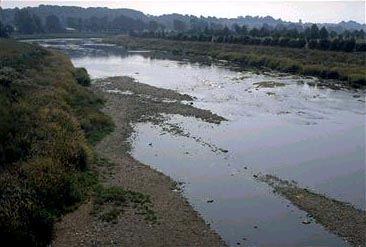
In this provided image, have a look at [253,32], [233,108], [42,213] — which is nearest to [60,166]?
[42,213]

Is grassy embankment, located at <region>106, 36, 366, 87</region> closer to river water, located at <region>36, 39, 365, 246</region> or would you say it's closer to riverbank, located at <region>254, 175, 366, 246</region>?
river water, located at <region>36, 39, 365, 246</region>

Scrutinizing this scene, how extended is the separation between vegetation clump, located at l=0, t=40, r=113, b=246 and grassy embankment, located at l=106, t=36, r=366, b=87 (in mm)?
28367

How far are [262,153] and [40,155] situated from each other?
10629 mm

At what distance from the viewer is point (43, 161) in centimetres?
1559

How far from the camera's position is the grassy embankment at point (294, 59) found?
4631 centimetres

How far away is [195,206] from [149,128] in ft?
37.6

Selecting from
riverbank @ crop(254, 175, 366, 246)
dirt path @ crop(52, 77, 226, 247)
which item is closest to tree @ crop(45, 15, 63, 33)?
dirt path @ crop(52, 77, 226, 247)

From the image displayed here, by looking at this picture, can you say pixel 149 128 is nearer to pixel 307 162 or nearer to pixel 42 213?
pixel 307 162

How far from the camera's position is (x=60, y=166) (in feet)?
52.5

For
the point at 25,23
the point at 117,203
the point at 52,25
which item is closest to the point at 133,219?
the point at 117,203

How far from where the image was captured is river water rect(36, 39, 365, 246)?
14508 millimetres

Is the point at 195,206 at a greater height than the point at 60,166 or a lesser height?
lesser

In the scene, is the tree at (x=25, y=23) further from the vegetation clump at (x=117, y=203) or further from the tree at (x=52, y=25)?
the vegetation clump at (x=117, y=203)

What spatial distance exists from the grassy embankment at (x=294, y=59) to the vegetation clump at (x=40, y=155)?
28367mm
